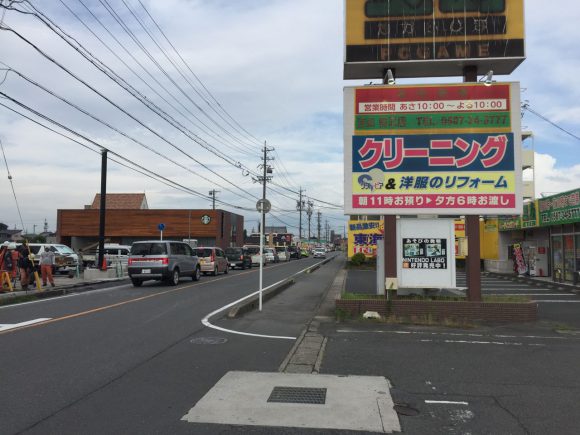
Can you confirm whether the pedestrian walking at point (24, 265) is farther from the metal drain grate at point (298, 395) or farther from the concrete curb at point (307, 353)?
the metal drain grate at point (298, 395)

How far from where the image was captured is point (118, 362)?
693 centimetres

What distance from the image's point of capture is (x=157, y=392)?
557 centimetres

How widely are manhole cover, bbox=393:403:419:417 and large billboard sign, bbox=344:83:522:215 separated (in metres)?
6.76

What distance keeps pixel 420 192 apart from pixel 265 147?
43514 millimetres

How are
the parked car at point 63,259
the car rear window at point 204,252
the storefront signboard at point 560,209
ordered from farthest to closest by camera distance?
the car rear window at point 204,252
the parked car at point 63,259
the storefront signboard at point 560,209

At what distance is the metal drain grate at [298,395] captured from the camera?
5281 millimetres

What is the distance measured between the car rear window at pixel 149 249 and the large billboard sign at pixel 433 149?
10.5m

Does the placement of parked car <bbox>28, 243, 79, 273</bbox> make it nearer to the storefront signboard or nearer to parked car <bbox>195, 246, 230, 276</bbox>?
parked car <bbox>195, 246, 230, 276</bbox>

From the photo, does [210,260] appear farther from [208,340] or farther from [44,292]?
[208,340]

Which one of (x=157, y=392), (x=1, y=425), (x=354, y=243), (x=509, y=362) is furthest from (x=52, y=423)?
(x=354, y=243)

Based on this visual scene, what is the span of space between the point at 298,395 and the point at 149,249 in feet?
50.5

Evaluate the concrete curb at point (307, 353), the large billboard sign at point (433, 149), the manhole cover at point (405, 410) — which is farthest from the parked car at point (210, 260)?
the manhole cover at point (405, 410)

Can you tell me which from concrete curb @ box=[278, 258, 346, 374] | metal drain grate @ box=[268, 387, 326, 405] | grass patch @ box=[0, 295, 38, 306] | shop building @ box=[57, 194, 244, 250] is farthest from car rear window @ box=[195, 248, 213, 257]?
shop building @ box=[57, 194, 244, 250]

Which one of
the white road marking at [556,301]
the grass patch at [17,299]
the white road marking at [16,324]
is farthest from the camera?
the white road marking at [556,301]
